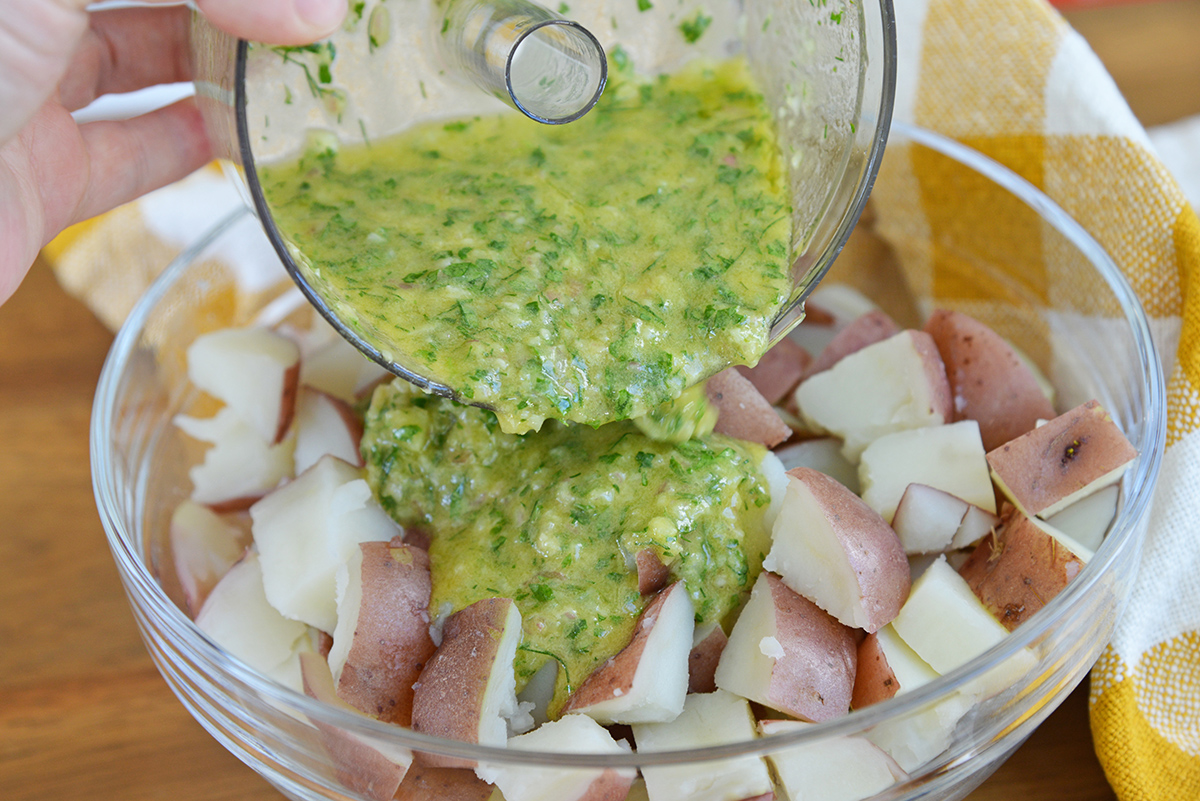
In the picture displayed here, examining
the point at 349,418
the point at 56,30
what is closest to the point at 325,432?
the point at 349,418

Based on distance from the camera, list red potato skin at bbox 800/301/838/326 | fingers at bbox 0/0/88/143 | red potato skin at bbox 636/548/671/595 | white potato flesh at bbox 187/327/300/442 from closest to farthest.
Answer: fingers at bbox 0/0/88/143, red potato skin at bbox 636/548/671/595, white potato flesh at bbox 187/327/300/442, red potato skin at bbox 800/301/838/326

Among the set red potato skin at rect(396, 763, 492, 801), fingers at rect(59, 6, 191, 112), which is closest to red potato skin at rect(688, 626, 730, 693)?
red potato skin at rect(396, 763, 492, 801)

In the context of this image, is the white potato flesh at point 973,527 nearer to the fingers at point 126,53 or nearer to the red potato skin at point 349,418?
the red potato skin at point 349,418

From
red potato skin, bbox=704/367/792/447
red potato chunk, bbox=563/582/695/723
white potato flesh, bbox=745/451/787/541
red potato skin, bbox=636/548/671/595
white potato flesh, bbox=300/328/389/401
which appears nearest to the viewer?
red potato chunk, bbox=563/582/695/723

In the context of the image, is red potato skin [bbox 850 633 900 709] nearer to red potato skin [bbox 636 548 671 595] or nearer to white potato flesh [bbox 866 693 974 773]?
white potato flesh [bbox 866 693 974 773]

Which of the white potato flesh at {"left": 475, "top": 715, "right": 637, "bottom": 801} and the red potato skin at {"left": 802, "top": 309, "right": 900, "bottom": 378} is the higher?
the red potato skin at {"left": 802, "top": 309, "right": 900, "bottom": 378}

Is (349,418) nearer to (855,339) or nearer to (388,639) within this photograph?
(388,639)

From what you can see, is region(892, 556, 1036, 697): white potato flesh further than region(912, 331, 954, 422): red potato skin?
No
